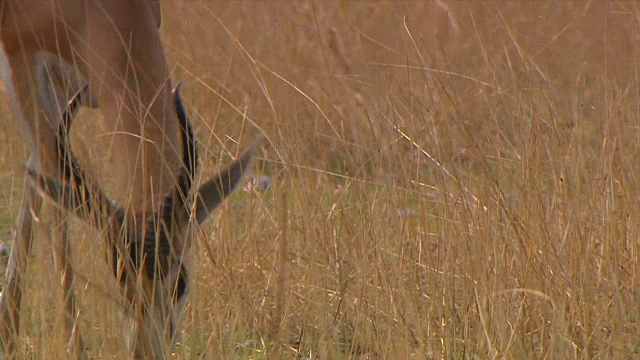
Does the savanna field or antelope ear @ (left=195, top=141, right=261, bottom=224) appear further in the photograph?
antelope ear @ (left=195, top=141, right=261, bottom=224)

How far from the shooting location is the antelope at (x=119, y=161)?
2.73 meters

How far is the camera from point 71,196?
281cm

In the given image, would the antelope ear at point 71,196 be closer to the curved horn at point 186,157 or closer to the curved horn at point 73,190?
the curved horn at point 73,190

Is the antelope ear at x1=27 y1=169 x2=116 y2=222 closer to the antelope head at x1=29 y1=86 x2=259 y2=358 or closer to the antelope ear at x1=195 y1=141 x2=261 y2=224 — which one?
the antelope head at x1=29 y1=86 x2=259 y2=358

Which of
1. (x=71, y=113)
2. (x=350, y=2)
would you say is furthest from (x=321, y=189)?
(x=350, y=2)

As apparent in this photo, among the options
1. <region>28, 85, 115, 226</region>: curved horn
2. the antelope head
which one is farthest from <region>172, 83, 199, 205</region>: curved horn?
<region>28, 85, 115, 226</region>: curved horn

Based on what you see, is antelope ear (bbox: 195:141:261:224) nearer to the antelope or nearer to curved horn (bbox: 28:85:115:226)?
the antelope

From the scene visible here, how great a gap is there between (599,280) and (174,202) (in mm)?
1104

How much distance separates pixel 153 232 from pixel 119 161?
0.42 metres

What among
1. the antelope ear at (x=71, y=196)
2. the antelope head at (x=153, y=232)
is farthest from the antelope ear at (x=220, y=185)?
the antelope ear at (x=71, y=196)

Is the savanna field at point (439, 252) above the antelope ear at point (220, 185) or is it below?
below

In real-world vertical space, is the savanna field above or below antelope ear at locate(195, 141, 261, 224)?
below

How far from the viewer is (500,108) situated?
3.44 meters

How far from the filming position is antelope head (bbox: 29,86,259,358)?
8.78ft
